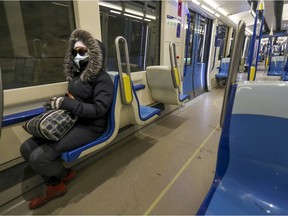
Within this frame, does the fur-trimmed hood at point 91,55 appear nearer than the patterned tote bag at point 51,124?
No

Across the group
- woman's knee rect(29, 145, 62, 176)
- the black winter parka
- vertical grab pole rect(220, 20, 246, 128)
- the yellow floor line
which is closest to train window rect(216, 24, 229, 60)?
the yellow floor line

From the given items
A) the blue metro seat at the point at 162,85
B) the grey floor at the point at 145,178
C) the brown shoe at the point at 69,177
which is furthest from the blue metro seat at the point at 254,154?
the blue metro seat at the point at 162,85

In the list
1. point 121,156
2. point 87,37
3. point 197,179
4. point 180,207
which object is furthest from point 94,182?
point 87,37

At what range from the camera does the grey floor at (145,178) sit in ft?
4.84

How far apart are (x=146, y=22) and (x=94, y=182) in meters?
2.54

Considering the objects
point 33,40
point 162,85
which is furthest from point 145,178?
point 33,40

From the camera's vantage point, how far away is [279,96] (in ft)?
3.21

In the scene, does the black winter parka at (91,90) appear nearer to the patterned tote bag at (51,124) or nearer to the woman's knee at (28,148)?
the patterned tote bag at (51,124)

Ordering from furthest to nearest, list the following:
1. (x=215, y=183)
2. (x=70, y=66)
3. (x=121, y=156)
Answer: (x=121, y=156) < (x=70, y=66) < (x=215, y=183)

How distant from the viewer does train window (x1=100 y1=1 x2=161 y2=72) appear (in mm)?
2383

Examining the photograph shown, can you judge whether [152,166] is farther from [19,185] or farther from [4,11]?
[4,11]

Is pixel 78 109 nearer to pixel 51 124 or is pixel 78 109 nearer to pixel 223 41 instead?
pixel 51 124

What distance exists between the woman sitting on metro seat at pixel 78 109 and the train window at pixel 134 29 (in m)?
0.90

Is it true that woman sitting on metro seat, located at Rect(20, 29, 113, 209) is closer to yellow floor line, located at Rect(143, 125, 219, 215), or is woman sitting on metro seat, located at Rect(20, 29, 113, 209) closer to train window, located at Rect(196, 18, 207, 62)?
yellow floor line, located at Rect(143, 125, 219, 215)
